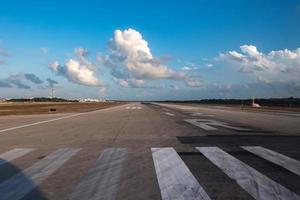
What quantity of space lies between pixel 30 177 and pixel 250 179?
3881 millimetres

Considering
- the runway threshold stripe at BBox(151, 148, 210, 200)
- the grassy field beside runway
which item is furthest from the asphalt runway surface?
the grassy field beside runway

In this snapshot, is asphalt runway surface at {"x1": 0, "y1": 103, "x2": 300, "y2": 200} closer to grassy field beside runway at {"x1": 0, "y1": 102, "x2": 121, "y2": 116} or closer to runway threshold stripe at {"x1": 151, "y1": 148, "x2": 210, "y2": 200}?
runway threshold stripe at {"x1": 151, "y1": 148, "x2": 210, "y2": 200}

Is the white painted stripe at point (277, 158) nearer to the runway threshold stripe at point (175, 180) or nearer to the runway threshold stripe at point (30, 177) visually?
the runway threshold stripe at point (175, 180)

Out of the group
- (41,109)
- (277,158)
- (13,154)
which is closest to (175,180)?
(277,158)

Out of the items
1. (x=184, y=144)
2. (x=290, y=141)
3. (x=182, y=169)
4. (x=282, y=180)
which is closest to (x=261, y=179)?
(x=282, y=180)

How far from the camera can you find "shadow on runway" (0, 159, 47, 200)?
559 cm

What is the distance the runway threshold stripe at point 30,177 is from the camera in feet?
18.9

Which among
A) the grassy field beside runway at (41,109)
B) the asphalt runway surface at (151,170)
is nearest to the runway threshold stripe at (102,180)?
the asphalt runway surface at (151,170)

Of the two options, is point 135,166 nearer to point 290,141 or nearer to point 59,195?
point 59,195

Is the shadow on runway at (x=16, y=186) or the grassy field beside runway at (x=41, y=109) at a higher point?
the shadow on runway at (x=16, y=186)

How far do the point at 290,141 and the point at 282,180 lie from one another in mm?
6249

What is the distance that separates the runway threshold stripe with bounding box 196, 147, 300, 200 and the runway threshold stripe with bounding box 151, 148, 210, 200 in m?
0.73

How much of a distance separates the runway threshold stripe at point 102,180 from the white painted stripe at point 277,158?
3.33 metres

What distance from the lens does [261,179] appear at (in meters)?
6.58
